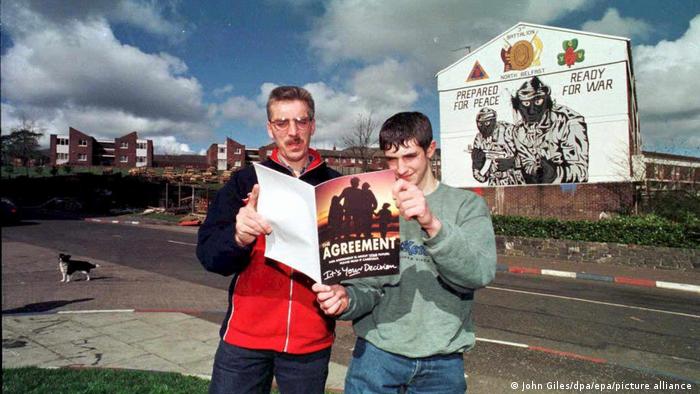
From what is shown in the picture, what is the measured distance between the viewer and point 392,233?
2.05 meters

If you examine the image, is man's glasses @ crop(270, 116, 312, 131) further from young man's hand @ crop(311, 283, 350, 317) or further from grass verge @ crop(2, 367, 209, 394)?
grass verge @ crop(2, 367, 209, 394)

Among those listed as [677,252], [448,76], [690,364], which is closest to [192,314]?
[690,364]

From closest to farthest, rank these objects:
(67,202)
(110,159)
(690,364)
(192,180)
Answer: (690,364) < (67,202) < (192,180) < (110,159)

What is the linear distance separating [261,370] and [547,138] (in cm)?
2343

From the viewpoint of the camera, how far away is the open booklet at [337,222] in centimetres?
200

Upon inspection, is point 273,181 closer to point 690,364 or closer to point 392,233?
point 392,233

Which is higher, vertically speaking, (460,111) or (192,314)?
(460,111)

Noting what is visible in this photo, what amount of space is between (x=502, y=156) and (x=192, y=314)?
2053 cm

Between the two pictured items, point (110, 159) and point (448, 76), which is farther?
point (110, 159)

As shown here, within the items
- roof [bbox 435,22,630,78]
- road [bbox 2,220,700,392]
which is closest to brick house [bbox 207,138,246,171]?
roof [bbox 435,22,630,78]

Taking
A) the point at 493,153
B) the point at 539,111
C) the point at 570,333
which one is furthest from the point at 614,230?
the point at 570,333

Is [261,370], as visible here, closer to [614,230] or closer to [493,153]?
[614,230]

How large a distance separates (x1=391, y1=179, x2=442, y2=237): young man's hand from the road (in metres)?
3.56

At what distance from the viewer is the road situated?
5.17 m
